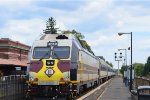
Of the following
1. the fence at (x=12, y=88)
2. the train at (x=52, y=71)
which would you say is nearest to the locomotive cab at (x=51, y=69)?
the train at (x=52, y=71)

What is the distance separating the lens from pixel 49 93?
82.3ft

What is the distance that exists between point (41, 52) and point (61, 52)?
1.16 m

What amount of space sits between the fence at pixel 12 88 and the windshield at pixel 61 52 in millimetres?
2757

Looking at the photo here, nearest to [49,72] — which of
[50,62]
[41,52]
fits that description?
[50,62]

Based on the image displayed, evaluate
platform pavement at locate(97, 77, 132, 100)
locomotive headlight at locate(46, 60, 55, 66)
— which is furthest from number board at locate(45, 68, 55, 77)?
platform pavement at locate(97, 77, 132, 100)

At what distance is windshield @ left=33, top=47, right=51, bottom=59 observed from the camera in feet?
85.7

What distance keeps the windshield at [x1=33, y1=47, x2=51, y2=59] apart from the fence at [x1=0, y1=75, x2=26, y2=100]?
1.87 meters

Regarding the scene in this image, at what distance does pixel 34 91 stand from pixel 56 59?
220 cm

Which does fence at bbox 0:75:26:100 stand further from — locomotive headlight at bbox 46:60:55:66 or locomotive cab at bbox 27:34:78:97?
locomotive headlight at bbox 46:60:55:66

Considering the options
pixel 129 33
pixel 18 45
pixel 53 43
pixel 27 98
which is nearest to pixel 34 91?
pixel 27 98

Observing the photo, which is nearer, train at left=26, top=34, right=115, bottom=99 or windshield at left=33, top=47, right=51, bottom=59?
train at left=26, top=34, right=115, bottom=99

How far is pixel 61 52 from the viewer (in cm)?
→ 2636

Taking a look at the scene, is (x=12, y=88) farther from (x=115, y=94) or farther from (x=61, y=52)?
(x=115, y=94)

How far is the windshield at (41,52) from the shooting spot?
26.1m
